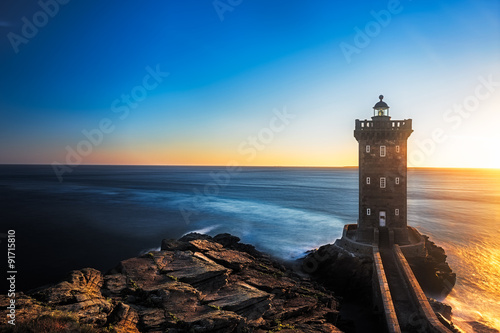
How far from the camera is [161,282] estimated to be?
45.5 feet

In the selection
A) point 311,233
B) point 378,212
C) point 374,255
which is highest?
point 378,212

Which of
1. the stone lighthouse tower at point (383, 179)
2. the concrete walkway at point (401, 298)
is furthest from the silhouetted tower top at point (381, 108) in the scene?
the concrete walkway at point (401, 298)

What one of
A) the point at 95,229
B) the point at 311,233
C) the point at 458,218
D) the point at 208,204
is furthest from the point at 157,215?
the point at 458,218

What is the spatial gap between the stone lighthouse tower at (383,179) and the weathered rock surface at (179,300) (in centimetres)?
904

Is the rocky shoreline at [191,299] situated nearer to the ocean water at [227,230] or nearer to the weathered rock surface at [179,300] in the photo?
the weathered rock surface at [179,300]

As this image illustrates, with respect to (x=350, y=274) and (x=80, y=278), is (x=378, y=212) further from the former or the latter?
Result: (x=80, y=278)

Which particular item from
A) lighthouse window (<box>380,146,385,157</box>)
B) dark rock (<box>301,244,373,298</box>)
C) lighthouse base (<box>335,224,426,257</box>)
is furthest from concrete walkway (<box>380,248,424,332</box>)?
lighthouse window (<box>380,146,385,157</box>)

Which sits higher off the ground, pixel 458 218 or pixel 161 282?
pixel 161 282

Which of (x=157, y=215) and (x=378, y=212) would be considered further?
(x=157, y=215)

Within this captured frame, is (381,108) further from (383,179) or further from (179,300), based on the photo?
(179,300)

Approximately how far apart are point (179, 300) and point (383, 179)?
18630 millimetres

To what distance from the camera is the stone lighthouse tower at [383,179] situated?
23141 mm

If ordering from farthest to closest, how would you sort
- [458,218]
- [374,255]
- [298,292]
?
[458,218], [374,255], [298,292]

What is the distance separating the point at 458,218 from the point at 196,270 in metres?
56.3
